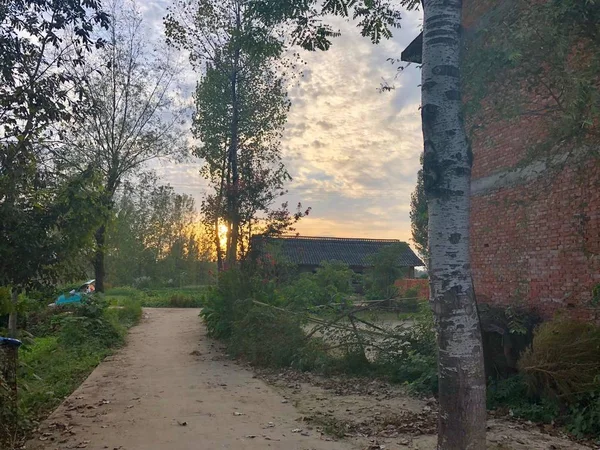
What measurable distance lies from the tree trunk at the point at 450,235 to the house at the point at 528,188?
1.58m

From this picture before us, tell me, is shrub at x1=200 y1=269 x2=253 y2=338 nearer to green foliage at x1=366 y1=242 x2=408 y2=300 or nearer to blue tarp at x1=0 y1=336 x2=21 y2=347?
blue tarp at x1=0 y1=336 x2=21 y2=347

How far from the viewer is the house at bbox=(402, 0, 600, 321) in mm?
6059

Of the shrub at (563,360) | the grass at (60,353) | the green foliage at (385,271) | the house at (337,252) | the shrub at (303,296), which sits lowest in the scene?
the grass at (60,353)

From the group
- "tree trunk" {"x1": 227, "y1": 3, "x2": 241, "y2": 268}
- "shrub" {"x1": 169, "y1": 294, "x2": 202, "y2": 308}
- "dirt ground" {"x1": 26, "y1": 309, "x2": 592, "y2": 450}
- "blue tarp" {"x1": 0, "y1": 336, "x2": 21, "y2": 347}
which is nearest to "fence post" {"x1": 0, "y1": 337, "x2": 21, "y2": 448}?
"blue tarp" {"x1": 0, "y1": 336, "x2": 21, "y2": 347}

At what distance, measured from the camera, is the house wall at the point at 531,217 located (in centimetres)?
734

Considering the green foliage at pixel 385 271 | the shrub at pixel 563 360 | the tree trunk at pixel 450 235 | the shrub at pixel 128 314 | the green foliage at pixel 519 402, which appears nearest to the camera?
the tree trunk at pixel 450 235

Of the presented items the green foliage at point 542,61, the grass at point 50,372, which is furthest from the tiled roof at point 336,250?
the green foliage at point 542,61

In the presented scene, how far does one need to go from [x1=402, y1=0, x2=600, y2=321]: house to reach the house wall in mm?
17

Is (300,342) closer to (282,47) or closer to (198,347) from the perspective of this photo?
(198,347)

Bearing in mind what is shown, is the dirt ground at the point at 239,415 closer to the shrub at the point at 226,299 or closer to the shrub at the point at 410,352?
the shrub at the point at 410,352

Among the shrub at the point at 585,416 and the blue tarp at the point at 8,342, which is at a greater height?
the blue tarp at the point at 8,342

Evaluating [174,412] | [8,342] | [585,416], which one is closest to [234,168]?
[174,412]

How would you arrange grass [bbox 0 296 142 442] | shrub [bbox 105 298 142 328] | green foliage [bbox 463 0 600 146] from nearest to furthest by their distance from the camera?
1. green foliage [bbox 463 0 600 146]
2. grass [bbox 0 296 142 442]
3. shrub [bbox 105 298 142 328]

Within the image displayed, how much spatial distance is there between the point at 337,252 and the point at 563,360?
33.4 meters
